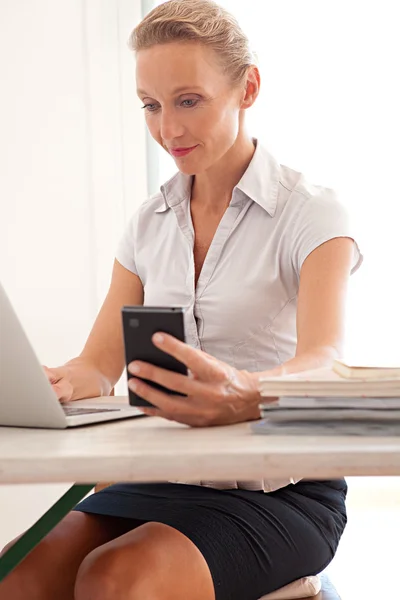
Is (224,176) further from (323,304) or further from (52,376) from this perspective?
(52,376)

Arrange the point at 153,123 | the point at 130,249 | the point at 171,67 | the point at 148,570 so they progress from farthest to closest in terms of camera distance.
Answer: the point at 130,249
the point at 153,123
the point at 171,67
the point at 148,570

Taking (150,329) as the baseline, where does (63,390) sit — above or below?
below

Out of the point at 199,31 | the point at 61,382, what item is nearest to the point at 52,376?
the point at 61,382

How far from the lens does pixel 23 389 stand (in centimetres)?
112

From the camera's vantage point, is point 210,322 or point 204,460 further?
point 210,322

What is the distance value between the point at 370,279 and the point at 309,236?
2.15 metres

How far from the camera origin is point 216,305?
5.65ft

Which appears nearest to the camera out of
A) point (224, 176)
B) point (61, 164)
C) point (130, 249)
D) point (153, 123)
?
point (153, 123)

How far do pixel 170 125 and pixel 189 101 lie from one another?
0.20ft

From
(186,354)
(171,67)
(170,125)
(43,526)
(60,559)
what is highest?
(171,67)

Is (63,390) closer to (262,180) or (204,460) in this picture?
(262,180)

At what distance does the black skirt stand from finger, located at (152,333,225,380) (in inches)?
12.0

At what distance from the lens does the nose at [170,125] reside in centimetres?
165

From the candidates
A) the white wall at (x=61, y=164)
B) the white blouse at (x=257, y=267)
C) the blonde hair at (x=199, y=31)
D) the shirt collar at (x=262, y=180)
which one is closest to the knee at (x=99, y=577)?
the white blouse at (x=257, y=267)
